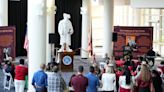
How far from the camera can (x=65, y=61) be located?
21.6 m

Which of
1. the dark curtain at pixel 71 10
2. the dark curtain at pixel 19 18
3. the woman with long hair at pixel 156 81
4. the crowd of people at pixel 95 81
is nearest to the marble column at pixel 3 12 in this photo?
the dark curtain at pixel 19 18

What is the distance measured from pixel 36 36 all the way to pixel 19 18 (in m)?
16.1

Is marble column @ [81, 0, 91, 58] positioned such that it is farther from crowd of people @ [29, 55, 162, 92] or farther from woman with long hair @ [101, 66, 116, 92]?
woman with long hair @ [101, 66, 116, 92]

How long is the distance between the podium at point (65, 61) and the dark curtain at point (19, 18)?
10.0m

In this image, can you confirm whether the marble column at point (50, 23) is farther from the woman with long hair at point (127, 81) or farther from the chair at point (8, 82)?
the woman with long hair at point (127, 81)

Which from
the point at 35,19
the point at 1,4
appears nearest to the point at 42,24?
the point at 35,19

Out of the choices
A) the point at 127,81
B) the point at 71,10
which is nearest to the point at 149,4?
the point at 127,81

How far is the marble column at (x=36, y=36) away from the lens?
15.0 meters

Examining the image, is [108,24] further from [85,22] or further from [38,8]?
[38,8]

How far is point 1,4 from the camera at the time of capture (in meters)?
25.5

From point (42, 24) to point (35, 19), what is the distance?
294mm

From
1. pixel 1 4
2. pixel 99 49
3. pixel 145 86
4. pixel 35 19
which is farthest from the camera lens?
pixel 99 49

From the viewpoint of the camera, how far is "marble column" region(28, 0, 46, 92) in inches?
592

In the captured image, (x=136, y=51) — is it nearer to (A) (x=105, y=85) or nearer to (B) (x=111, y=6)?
(B) (x=111, y=6)
